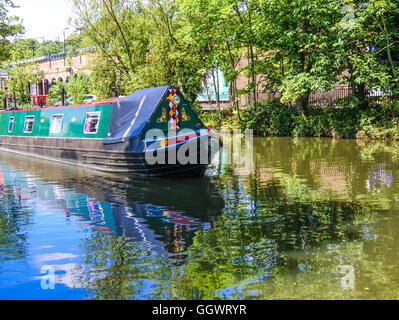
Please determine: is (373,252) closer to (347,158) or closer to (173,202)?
(173,202)

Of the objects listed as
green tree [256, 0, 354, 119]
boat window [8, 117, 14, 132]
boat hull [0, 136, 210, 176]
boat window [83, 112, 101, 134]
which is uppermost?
green tree [256, 0, 354, 119]

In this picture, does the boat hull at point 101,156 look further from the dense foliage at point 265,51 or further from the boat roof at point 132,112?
the dense foliage at point 265,51

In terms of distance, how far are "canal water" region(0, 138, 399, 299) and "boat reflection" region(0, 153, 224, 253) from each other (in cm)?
3

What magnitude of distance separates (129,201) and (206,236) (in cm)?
287

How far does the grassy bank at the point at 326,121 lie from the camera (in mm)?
17359

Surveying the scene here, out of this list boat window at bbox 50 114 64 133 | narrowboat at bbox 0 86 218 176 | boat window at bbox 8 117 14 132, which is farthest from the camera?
boat window at bbox 8 117 14 132

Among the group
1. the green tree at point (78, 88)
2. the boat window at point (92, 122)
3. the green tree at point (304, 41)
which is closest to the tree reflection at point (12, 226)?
the boat window at point (92, 122)

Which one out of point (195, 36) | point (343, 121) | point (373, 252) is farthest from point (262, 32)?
point (373, 252)

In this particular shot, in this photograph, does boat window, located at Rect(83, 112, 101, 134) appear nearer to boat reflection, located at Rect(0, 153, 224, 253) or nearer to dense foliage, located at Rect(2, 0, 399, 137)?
boat reflection, located at Rect(0, 153, 224, 253)

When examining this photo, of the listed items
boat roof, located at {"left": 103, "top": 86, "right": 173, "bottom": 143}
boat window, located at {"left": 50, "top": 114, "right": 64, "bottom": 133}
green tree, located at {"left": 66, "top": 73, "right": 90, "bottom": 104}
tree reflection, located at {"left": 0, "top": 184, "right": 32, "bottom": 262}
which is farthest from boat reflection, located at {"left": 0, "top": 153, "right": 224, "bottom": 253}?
green tree, located at {"left": 66, "top": 73, "right": 90, "bottom": 104}

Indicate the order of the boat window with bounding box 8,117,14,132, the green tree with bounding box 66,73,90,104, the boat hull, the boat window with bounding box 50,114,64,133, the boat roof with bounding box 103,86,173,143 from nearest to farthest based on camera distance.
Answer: the boat hull
the boat roof with bounding box 103,86,173,143
the boat window with bounding box 50,114,64,133
the boat window with bounding box 8,117,14,132
the green tree with bounding box 66,73,90,104

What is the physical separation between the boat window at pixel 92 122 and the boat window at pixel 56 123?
1.92m

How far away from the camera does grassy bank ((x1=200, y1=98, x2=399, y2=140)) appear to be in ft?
57.0

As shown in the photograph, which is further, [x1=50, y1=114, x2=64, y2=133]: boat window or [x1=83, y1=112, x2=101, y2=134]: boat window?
[x1=50, y1=114, x2=64, y2=133]: boat window
